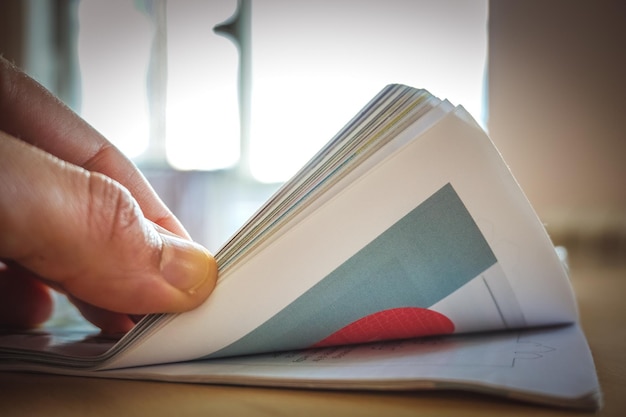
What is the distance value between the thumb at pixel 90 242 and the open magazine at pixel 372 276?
2 centimetres

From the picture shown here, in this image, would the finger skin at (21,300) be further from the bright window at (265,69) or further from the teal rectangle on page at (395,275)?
the bright window at (265,69)

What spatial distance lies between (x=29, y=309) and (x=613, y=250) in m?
2.14

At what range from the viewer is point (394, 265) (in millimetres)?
393

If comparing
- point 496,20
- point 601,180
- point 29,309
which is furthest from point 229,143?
point 29,309

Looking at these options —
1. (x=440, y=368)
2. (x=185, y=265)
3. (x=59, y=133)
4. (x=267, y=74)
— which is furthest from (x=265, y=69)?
(x=440, y=368)

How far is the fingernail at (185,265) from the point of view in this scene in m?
0.38

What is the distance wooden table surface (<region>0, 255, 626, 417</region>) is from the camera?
0.30 metres

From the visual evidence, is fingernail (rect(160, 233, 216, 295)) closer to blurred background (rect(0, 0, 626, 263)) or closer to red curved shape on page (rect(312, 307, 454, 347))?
red curved shape on page (rect(312, 307, 454, 347))

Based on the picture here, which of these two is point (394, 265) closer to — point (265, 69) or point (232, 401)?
point (232, 401)

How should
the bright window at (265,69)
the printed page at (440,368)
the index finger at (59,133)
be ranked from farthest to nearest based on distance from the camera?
the bright window at (265,69), the index finger at (59,133), the printed page at (440,368)

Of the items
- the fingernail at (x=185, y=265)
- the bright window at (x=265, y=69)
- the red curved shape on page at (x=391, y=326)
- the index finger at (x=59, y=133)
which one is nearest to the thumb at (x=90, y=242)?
the fingernail at (x=185, y=265)

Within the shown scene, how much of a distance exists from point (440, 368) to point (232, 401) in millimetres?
139

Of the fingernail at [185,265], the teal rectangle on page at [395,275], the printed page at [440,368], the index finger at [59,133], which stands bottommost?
the printed page at [440,368]

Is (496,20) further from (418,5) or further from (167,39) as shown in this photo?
(167,39)
